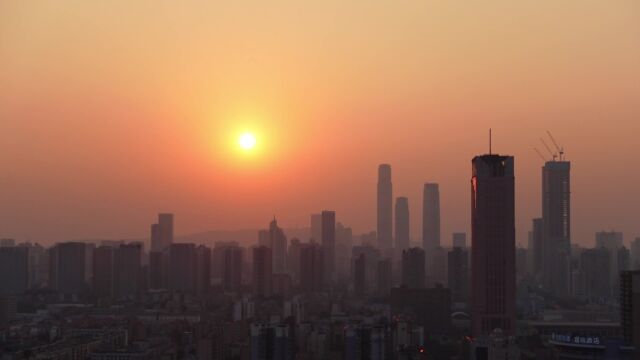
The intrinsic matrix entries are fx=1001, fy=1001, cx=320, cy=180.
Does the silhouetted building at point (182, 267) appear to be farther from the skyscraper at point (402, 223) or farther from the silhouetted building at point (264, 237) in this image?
the skyscraper at point (402, 223)

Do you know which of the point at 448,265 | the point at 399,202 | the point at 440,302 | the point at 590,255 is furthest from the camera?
the point at 399,202

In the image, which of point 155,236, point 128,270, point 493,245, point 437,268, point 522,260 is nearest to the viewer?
point 493,245

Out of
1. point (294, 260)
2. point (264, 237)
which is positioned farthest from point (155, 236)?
point (294, 260)

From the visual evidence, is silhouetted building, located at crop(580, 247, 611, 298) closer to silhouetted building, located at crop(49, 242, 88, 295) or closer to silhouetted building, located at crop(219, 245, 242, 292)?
silhouetted building, located at crop(219, 245, 242, 292)

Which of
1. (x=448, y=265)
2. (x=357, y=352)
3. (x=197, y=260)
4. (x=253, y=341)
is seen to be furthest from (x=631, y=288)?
(x=197, y=260)

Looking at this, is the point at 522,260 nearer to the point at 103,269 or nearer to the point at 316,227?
the point at 316,227

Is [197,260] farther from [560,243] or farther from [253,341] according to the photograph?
[253,341]

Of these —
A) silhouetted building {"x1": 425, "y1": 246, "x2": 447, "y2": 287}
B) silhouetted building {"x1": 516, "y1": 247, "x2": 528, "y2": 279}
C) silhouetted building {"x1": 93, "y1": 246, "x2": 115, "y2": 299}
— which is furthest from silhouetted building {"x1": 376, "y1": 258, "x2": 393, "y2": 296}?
silhouetted building {"x1": 93, "y1": 246, "x2": 115, "y2": 299}
